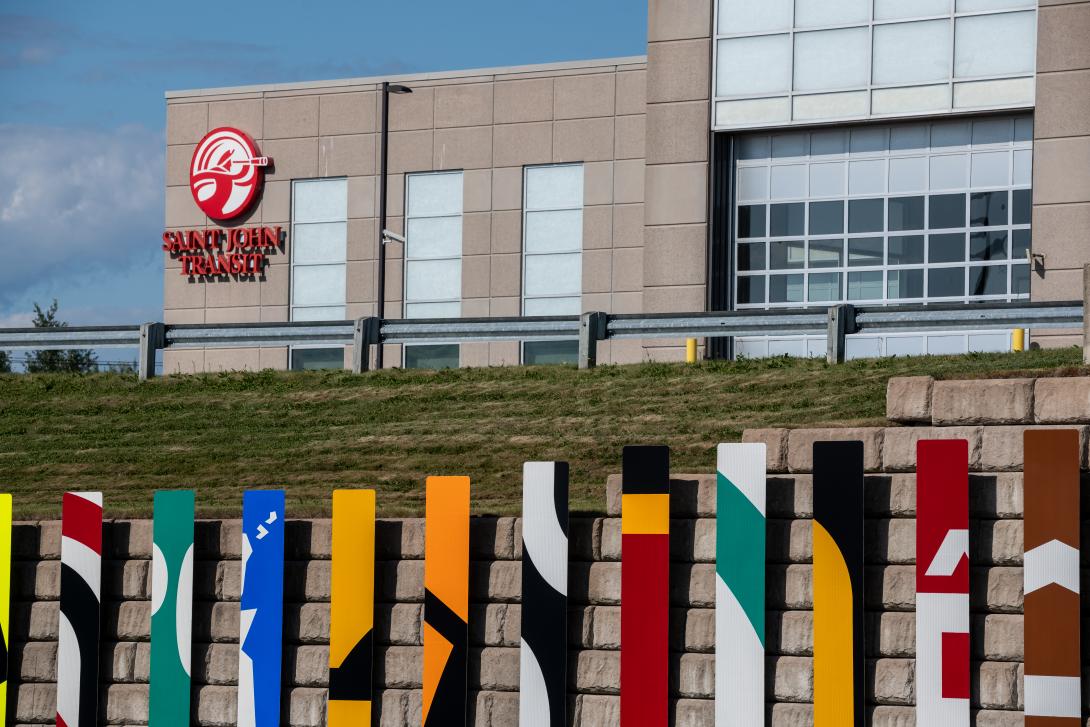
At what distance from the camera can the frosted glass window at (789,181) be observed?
95.4 feet

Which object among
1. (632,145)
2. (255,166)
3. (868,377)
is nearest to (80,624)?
(868,377)

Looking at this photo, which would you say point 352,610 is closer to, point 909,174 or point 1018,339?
point 1018,339

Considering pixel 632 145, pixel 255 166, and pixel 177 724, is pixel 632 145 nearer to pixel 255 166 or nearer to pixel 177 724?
pixel 255 166

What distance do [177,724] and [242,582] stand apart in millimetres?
1115

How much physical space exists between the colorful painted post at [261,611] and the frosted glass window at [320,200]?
23591 mm

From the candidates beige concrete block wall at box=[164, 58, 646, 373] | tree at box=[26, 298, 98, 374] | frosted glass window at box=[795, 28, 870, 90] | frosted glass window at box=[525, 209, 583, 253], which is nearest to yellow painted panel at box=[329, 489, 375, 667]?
frosted glass window at box=[795, 28, 870, 90]

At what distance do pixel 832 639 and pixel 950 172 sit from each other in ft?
63.7

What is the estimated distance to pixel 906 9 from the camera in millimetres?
27484

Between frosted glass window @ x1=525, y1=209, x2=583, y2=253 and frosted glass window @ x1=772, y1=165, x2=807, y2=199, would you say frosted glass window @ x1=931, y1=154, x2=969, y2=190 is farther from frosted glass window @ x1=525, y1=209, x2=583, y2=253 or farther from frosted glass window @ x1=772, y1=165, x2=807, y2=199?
frosted glass window @ x1=525, y1=209, x2=583, y2=253

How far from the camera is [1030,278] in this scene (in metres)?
27.1

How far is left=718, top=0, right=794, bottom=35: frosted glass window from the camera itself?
2811cm

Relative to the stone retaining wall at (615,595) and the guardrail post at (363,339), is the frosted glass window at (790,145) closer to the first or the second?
the guardrail post at (363,339)

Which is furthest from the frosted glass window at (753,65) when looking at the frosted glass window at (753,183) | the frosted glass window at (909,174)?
the frosted glass window at (909,174)

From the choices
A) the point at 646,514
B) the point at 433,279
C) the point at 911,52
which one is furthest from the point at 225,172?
the point at 646,514
